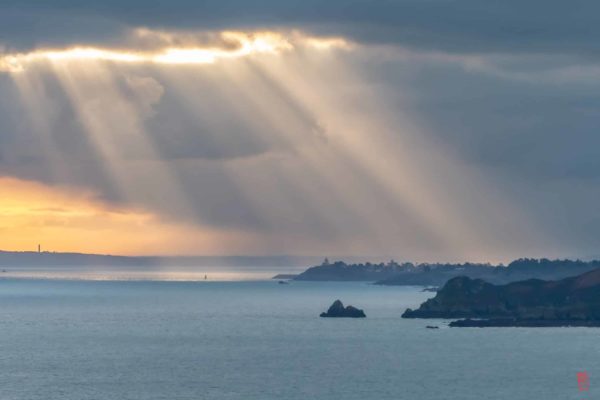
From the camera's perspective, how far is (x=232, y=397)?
14750 centimetres

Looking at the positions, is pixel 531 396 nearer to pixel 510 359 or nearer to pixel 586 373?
pixel 586 373

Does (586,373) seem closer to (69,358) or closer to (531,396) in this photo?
(531,396)

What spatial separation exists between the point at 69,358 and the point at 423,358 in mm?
50145

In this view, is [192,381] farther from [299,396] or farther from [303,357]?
[303,357]

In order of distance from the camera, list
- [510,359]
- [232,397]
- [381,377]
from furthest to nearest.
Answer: [510,359] → [381,377] → [232,397]

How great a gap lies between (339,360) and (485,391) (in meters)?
42.2

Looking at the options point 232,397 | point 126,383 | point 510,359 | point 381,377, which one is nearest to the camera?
point 232,397

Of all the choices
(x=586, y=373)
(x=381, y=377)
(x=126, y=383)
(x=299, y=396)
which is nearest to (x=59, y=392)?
(x=126, y=383)

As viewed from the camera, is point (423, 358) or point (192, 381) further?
point (423, 358)

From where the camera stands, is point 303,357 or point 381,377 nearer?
point 381,377

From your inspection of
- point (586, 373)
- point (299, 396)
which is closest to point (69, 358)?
point (299, 396)

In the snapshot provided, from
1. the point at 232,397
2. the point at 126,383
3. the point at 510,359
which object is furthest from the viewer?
the point at 510,359

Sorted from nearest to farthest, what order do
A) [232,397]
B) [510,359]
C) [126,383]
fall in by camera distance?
[232,397] → [126,383] → [510,359]

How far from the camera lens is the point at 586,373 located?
172 meters
